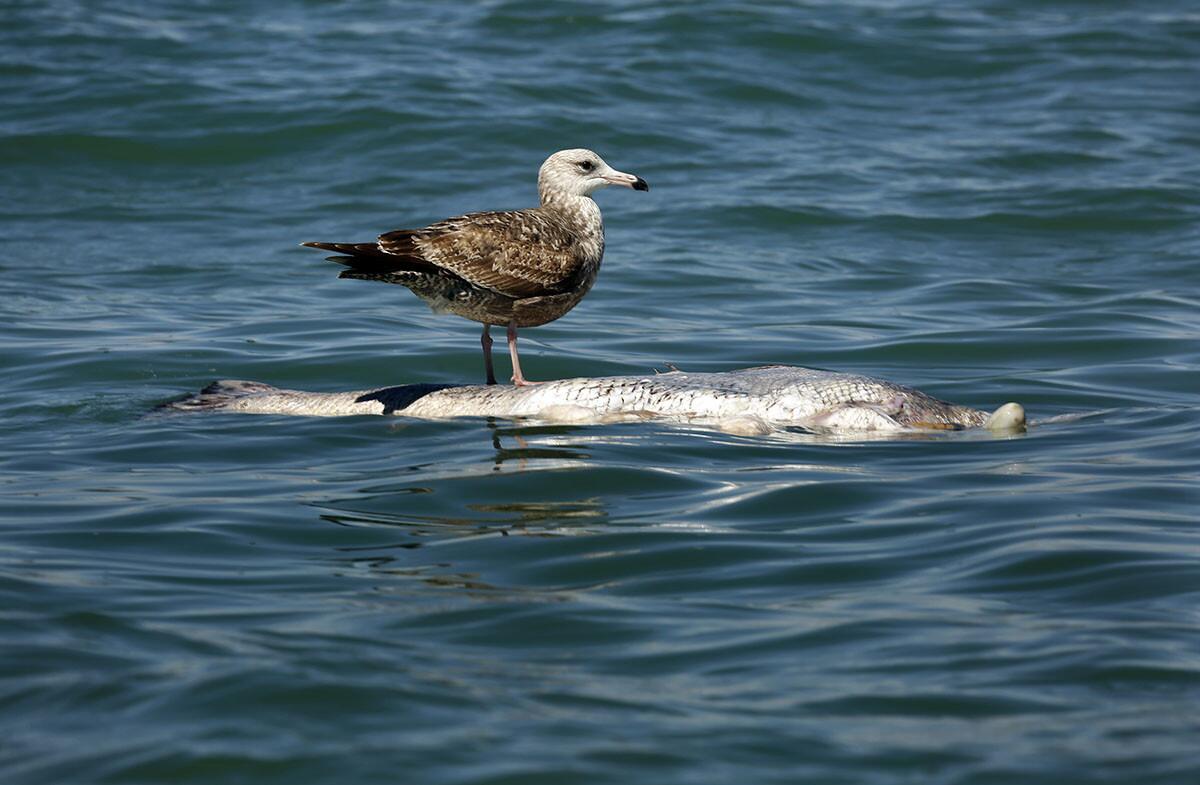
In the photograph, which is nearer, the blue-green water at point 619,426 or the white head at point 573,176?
the blue-green water at point 619,426

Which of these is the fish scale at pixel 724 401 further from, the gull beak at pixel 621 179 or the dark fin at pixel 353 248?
the dark fin at pixel 353 248

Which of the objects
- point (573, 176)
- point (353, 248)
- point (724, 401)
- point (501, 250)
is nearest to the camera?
point (353, 248)

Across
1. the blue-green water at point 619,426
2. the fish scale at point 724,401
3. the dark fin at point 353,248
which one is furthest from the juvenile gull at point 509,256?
the blue-green water at point 619,426

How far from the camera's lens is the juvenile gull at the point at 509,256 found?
8859 millimetres

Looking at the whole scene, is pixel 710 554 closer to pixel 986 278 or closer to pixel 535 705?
pixel 535 705

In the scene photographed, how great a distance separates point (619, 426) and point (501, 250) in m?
1.22

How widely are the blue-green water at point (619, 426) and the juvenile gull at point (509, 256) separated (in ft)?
2.65

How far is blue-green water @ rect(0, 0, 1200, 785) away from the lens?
5.06 m

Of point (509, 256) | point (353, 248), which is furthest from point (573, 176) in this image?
point (353, 248)

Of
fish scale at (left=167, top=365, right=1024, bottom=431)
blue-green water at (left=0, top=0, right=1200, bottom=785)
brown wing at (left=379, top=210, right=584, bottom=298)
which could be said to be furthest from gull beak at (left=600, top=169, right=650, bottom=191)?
blue-green water at (left=0, top=0, right=1200, bottom=785)

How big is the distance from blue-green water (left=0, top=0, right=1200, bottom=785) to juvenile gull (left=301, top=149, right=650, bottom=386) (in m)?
0.81

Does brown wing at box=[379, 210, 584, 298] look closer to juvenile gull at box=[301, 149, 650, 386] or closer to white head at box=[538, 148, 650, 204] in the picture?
juvenile gull at box=[301, 149, 650, 386]

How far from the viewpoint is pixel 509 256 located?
912cm

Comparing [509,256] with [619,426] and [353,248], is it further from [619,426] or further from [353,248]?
[619,426]
